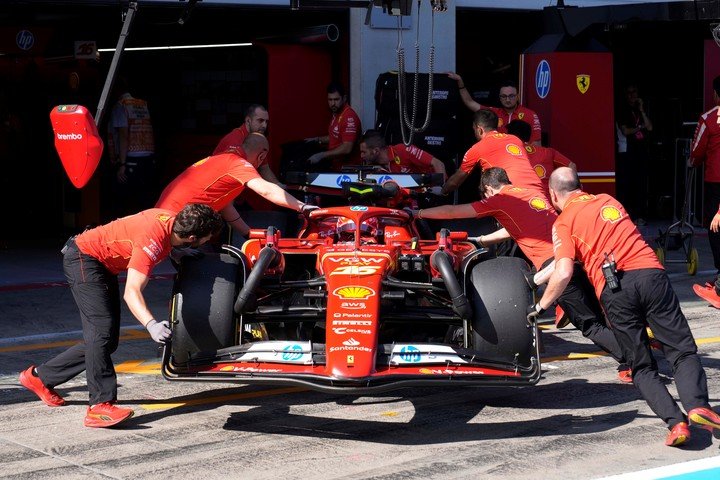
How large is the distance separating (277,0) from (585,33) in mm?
3702

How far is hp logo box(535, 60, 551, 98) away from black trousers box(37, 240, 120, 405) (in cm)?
817

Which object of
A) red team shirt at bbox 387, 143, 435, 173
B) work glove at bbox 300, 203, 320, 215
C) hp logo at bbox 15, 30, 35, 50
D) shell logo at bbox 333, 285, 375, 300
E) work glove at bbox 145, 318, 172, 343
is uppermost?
hp logo at bbox 15, 30, 35, 50

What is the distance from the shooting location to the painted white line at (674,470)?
651cm

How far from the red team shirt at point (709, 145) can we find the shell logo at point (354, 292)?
6.73m

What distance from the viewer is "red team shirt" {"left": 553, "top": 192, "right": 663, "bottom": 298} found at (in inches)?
293

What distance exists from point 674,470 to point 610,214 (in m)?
1.65

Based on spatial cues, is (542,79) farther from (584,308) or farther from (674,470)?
(674,470)

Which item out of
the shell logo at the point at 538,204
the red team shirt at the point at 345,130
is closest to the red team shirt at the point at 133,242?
the shell logo at the point at 538,204

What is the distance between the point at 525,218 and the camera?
9469 mm

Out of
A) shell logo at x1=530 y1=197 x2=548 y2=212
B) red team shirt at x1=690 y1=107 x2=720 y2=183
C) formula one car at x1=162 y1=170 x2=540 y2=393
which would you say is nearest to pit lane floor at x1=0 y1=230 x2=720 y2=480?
formula one car at x1=162 y1=170 x2=540 y2=393

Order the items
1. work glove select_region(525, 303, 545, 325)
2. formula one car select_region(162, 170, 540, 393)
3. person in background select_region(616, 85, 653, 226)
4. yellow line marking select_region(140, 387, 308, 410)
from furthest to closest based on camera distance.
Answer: person in background select_region(616, 85, 653, 226), yellow line marking select_region(140, 387, 308, 410), work glove select_region(525, 303, 545, 325), formula one car select_region(162, 170, 540, 393)

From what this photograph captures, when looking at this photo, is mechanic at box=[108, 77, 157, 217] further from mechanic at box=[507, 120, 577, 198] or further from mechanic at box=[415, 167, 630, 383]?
mechanic at box=[415, 167, 630, 383]

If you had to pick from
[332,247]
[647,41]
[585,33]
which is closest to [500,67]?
[647,41]

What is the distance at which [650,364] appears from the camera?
7.31 meters
